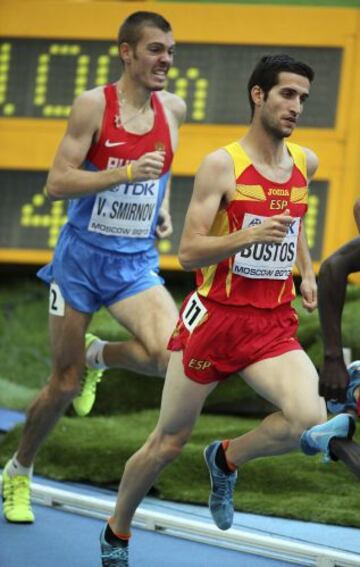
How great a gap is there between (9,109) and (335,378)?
17.4 feet

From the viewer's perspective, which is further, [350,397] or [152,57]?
[152,57]

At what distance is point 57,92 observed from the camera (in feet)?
33.1

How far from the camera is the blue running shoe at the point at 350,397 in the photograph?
17.8 ft

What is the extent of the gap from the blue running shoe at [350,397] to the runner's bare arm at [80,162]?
1394 millimetres

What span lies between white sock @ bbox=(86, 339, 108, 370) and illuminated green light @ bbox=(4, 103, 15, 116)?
3232 millimetres

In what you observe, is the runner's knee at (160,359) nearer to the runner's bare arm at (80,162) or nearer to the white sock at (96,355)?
the white sock at (96,355)

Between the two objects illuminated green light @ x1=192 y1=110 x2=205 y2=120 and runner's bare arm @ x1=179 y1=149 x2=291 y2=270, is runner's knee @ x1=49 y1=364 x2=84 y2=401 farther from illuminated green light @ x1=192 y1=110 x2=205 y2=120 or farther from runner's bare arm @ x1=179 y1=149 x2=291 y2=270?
illuminated green light @ x1=192 y1=110 x2=205 y2=120

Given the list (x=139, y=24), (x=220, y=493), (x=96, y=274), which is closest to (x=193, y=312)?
(x=220, y=493)

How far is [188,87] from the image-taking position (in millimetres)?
9867

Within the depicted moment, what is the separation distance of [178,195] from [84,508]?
302 centimetres

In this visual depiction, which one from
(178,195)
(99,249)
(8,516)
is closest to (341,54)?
(178,195)

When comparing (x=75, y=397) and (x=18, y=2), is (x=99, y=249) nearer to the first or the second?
(x=75, y=397)

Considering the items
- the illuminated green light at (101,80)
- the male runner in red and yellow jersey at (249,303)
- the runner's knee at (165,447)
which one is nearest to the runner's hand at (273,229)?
the male runner in red and yellow jersey at (249,303)

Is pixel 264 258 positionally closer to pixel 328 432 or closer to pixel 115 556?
pixel 328 432
